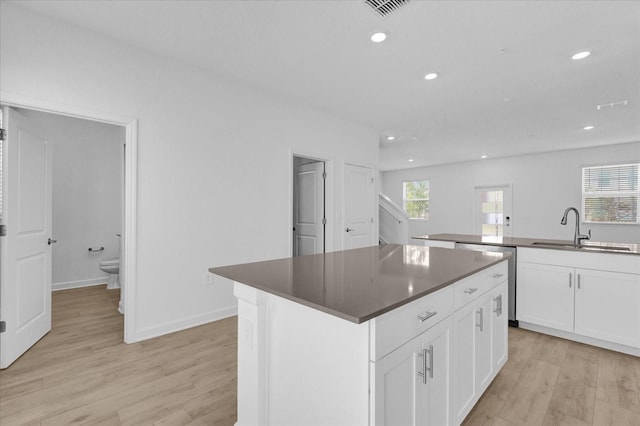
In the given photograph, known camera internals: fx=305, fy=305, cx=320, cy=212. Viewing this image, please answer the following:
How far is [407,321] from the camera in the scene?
1163 millimetres

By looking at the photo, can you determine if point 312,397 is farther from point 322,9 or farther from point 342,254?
point 322,9

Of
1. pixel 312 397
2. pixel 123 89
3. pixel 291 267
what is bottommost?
pixel 312 397

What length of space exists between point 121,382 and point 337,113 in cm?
395

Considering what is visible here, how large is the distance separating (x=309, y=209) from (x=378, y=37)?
8.87 ft

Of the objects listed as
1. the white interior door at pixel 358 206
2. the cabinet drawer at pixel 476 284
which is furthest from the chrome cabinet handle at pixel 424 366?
the white interior door at pixel 358 206

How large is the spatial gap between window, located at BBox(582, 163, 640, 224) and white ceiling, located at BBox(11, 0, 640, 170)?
8.00ft

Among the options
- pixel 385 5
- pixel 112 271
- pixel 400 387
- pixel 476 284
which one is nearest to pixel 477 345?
pixel 476 284

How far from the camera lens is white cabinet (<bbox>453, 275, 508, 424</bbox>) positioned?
1.54 meters

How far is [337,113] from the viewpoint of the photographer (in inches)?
179

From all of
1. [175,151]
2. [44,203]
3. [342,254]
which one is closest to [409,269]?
[342,254]

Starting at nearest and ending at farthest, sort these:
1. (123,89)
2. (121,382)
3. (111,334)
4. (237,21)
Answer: (121,382)
(237,21)
(123,89)
(111,334)

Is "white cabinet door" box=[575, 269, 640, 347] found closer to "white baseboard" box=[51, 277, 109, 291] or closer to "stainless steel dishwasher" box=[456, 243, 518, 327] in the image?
"stainless steel dishwasher" box=[456, 243, 518, 327]

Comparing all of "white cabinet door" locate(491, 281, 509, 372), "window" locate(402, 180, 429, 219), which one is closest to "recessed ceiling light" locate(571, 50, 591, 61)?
"white cabinet door" locate(491, 281, 509, 372)

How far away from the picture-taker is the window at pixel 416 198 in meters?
9.84
